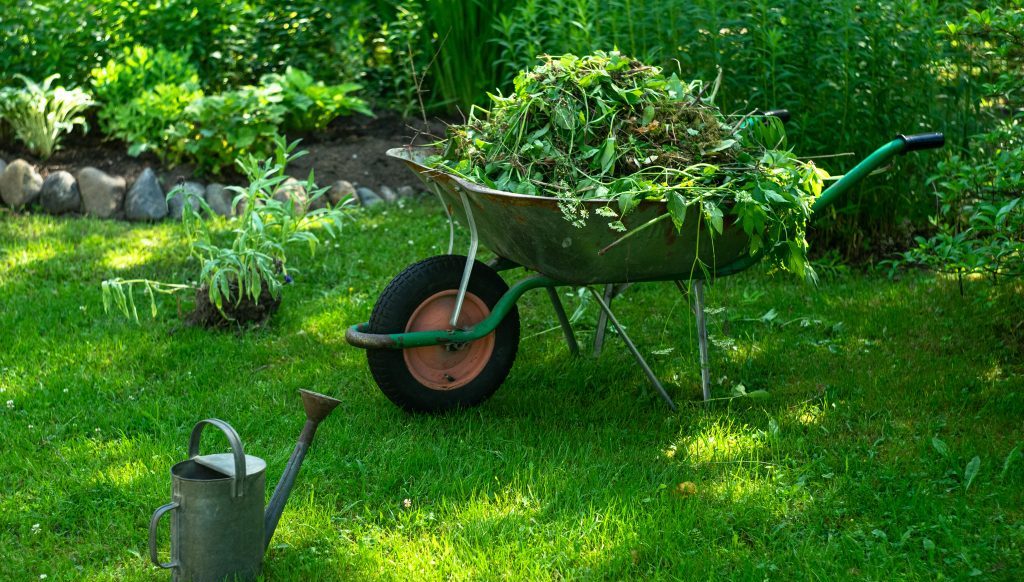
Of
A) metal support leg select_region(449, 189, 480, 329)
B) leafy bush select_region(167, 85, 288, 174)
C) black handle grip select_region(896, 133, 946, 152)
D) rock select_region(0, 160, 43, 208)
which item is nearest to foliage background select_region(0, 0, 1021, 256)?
black handle grip select_region(896, 133, 946, 152)

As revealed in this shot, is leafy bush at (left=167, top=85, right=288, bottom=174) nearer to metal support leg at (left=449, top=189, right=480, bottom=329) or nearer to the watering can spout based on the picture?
metal support leg at (left=449, top=189, right=480, bottom=329)

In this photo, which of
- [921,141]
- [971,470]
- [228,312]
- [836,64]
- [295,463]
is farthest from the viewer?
[836,64]

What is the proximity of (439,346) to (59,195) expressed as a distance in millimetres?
3705

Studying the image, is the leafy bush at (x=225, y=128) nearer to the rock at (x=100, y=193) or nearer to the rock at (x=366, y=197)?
the rock at (x=100, y=193)

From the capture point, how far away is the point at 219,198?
239 inches

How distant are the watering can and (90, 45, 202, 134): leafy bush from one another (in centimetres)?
427

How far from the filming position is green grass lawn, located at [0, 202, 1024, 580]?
2586 mm

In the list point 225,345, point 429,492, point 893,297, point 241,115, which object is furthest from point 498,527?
point 241,115

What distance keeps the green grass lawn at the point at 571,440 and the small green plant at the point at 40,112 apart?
5.31 feet

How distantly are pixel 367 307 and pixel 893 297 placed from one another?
2.42 meters

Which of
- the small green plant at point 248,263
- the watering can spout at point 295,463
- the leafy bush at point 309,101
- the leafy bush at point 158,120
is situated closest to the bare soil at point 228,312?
the small green plant at point 248,263

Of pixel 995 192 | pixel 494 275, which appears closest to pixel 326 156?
pixel 494 275

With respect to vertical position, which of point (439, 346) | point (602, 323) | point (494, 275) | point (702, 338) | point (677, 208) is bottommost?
point (602, 323)

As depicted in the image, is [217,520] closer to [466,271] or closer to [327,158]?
[466,271]
